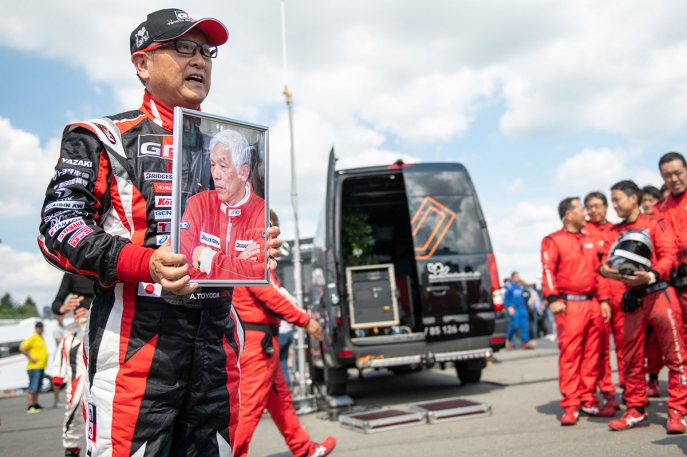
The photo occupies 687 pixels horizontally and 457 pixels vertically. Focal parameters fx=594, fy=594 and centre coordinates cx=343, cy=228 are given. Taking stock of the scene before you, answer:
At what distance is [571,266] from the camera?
18.7 ft

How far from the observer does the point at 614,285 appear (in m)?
6.22

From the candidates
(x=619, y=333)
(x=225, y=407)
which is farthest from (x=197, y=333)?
(x=619, y=333)

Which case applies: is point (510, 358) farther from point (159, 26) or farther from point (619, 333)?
point (159, 26)

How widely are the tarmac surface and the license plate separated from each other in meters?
0.83

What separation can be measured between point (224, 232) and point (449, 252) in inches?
227

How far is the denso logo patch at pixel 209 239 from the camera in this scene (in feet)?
5.73

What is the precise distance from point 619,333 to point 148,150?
5.79 meters

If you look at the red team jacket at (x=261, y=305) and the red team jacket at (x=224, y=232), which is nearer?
the red team jacket at (x=224, y=232)

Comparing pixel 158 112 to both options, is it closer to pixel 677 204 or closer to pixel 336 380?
pixel 677 204

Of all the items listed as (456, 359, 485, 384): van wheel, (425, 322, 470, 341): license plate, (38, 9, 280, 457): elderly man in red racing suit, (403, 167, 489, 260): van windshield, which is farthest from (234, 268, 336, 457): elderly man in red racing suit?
(456, 359, 485, 384): van wheel

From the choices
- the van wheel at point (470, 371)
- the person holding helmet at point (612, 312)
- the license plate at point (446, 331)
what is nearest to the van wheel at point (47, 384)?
the van wheel at point (470, 371)

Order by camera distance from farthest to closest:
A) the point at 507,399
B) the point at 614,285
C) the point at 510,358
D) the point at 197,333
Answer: the point at 510,358
the point at 507,399
the point at 614,285
the point at 197,333

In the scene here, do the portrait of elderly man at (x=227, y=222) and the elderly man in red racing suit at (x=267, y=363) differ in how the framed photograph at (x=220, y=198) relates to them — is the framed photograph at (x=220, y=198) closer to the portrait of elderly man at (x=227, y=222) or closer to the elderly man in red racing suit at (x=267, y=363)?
the portrait of elderly man at (x=227, y=222)

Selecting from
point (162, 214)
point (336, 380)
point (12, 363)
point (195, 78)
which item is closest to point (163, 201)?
point (162, 214)
